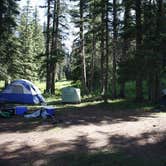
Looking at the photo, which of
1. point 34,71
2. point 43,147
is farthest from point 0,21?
point 34,71

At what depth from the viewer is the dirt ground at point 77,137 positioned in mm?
8127

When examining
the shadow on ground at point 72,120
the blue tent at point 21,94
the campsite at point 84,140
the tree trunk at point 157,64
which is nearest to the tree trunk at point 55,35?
the blue tent at point 21,94

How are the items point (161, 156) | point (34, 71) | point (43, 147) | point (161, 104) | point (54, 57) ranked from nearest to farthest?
point (161, 156)
point (43, 147)
point (161, 104)
point (54, 57)
point (34, 71)

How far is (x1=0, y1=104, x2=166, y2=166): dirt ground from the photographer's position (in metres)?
8.13

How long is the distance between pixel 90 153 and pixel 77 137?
1.78 m

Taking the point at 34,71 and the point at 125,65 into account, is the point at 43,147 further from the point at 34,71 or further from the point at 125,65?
the point at 34,71

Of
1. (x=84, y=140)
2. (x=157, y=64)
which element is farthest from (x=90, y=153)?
(x=157, y=64)

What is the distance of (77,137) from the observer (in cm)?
982

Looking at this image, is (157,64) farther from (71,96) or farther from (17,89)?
(17,89)

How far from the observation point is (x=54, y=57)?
27.0 meters

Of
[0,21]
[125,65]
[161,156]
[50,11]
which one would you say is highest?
[50,11]

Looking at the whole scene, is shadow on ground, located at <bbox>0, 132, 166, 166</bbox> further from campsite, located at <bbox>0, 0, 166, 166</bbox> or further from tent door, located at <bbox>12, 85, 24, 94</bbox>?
tent door, located at <bbox>12, 85, 24, 94</bbox>

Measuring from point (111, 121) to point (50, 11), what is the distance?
59.6 feet

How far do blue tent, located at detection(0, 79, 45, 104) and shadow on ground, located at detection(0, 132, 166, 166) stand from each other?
10060 millimetres
